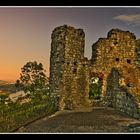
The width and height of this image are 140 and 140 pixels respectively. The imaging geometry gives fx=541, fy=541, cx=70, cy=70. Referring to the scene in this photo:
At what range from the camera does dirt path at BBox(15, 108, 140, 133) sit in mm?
21723

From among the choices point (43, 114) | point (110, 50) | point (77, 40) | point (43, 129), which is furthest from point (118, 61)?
point (43, 129)

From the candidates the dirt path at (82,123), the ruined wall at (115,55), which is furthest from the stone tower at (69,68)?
the dirt path at (82,123)

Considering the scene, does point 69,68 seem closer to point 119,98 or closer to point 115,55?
point 115,55

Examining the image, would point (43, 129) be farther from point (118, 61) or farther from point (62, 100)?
point (118, 61)

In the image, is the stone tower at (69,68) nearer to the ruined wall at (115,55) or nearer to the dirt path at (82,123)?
the ruined wall at (115,55)

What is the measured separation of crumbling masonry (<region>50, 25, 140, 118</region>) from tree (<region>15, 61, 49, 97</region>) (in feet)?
10.9

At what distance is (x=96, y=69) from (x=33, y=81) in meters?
6.63

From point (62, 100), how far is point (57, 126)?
3.04 meters

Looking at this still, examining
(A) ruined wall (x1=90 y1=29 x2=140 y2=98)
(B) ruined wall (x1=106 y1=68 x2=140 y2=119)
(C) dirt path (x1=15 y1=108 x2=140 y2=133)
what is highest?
(A) ruined wall (x1=90 y1=29 x2=140 y2=98)

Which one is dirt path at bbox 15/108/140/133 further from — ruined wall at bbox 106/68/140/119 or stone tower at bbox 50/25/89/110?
stone tower at bbox 50/25/89/110

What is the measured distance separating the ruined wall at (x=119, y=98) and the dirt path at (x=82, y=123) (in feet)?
1.66

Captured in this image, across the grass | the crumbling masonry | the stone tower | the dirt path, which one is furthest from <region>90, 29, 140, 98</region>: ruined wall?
the grass

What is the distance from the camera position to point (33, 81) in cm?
3175

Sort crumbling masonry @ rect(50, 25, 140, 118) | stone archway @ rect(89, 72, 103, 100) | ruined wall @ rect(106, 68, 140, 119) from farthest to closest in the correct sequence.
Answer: stone archway @ rect(89, 72, 103, 100) → crumbling masonry @ rect(50, 25, 140, 118) → ruined wall @ rect(106, 68, 140, 119)
